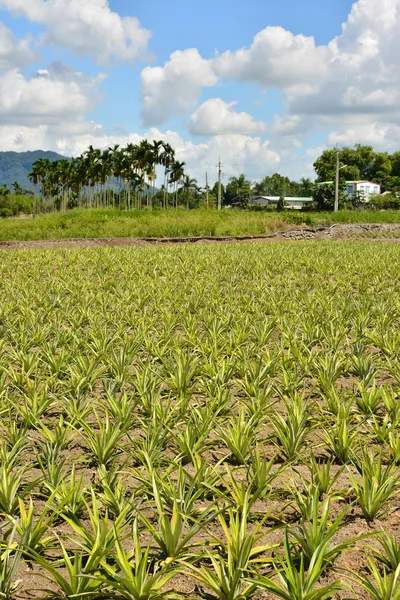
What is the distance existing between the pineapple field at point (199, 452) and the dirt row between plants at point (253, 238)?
46.6 feet

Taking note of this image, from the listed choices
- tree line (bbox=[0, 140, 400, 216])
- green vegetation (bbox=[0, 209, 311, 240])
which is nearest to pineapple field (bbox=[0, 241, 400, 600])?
green vegetation (bbox=[0, 209, 311, 240])

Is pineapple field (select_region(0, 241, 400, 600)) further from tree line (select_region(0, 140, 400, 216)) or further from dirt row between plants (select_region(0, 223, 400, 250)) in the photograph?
tree line (select_region(0, 140, 400, 216))

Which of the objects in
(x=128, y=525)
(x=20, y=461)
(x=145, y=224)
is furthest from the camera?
(x=145, y=224)

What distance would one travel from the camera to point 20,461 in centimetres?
354

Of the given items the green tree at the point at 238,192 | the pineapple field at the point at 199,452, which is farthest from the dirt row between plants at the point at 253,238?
the green tree at the point at 238,192

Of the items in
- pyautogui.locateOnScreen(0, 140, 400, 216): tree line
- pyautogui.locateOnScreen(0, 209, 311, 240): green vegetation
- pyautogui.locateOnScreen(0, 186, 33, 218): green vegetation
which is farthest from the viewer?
pyautogui.locateOnScreen(0, 186, 33, 218): green vegetation

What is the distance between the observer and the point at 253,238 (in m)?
29.0

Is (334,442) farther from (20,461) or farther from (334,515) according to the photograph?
(20,461)

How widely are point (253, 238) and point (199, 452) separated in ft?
84.9

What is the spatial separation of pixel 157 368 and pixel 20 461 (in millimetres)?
2029

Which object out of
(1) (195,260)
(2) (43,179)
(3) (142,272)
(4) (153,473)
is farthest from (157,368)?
(2) (43,179)

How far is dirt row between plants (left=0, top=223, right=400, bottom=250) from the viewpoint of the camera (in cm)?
2277

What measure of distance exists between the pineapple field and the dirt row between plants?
46.6ft

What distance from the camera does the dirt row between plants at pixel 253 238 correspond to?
22.8 metres
